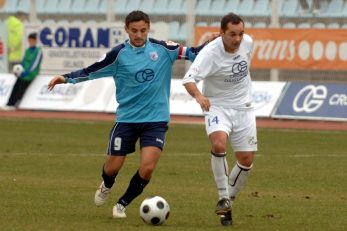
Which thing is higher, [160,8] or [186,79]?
[186,79]

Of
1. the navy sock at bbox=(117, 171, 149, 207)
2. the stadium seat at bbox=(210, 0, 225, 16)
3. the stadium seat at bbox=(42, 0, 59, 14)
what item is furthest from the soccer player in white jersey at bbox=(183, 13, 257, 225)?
the stadium seat at bbox=(42, 0, 59, 14)

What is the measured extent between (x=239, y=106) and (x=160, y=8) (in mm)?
20940

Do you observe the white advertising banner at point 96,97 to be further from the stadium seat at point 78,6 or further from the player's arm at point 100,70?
the player's arm at point 100,70

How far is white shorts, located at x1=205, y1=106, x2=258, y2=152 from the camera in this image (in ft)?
37.0

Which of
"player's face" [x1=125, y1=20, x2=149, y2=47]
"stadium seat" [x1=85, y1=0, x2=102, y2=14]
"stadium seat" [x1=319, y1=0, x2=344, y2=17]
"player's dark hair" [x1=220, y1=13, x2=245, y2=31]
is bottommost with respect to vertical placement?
"stadium seat" [x1=85, y1=0, x2=102, y2=14]

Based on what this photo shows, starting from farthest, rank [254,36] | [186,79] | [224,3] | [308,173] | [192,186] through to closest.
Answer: [224,3] → [254,36] → [308,173] → [192,186] → [186,79]

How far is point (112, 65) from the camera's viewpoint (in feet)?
37.6

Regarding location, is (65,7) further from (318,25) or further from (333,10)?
(333,10)

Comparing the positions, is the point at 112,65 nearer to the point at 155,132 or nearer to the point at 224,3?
the point at 155,132

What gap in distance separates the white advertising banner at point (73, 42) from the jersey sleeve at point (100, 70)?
18.3 meters

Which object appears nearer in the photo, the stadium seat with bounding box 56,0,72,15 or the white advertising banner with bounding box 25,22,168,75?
the white advertising banner with bounding box 25,22,168,75

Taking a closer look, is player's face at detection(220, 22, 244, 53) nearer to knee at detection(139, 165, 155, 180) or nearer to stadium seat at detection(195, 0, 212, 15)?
knee at detection(139, 165, 155, 180)

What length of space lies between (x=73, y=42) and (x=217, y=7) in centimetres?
409

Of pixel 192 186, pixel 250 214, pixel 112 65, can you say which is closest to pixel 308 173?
pixel 192 186
